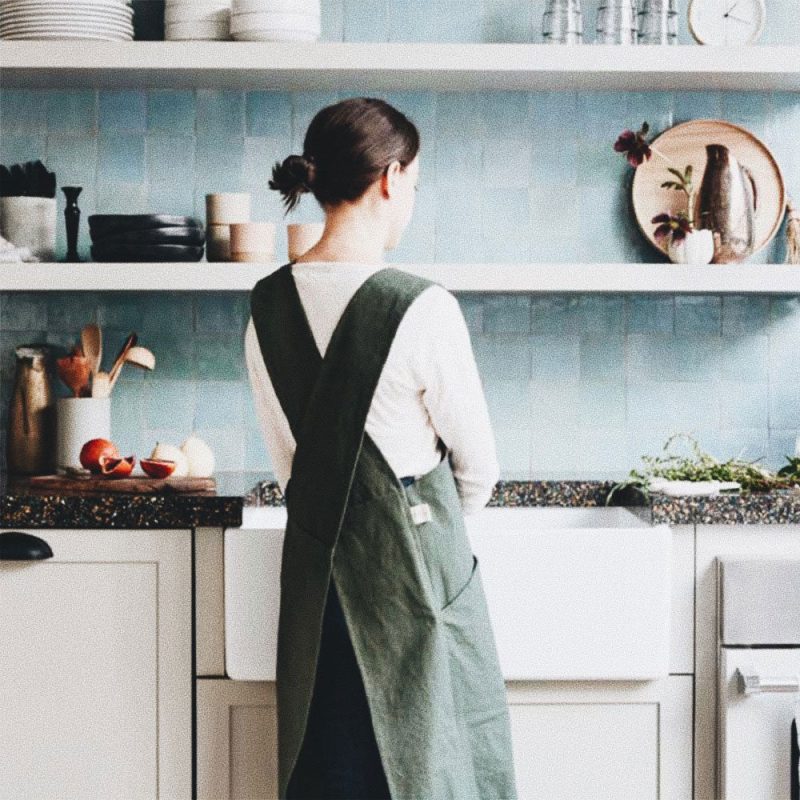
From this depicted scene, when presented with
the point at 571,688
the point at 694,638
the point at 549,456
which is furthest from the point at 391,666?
the point at 549,456

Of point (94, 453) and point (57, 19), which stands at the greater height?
point (57, 19)

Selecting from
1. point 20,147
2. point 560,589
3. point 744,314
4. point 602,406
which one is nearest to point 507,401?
point 602,406

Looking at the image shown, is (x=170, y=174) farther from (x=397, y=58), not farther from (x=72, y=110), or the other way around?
(x=397, y=58)

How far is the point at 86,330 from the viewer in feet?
9.12

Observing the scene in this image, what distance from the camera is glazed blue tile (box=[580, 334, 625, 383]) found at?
9.41 ft

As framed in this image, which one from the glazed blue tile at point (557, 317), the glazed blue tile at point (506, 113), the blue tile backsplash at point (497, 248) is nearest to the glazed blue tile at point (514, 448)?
the blue tile backsplash at point (497, 248)

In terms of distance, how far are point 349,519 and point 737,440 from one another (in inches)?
52.8

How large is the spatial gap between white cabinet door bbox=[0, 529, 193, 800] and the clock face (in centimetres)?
150

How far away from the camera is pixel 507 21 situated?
2.85 metres

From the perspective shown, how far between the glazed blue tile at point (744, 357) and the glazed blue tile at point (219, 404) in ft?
3.59

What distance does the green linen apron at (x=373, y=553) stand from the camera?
1766 millimetres

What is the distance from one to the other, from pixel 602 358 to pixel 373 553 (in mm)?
1199

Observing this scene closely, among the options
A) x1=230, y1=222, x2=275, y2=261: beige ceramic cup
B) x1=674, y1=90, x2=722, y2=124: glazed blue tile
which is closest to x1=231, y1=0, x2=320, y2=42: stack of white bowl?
x1=230, y1=222, x2=275, y2=261: beige ceramic cup

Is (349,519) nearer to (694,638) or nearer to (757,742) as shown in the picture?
(694,638)
